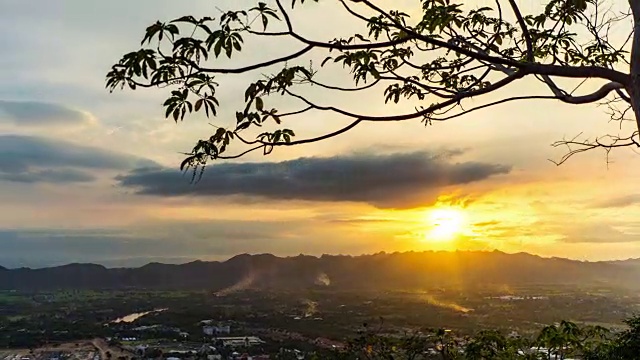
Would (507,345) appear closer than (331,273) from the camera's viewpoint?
Yes

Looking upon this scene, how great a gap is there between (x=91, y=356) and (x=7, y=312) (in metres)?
16.3

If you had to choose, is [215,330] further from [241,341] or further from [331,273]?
[331,273]

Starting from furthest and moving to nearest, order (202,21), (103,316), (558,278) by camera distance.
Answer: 1. (558,278)
2. (103,316)
3. (202,21)

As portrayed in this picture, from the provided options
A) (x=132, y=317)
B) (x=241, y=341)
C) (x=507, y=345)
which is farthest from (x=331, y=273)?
(x=507, y=345)

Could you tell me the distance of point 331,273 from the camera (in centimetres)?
5191

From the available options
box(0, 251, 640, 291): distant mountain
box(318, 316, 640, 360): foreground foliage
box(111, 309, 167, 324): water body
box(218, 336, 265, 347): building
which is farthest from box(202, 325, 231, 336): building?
box(318, 316, 640, 360): foreground foliage

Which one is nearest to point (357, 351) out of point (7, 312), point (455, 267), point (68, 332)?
point (68, 332)

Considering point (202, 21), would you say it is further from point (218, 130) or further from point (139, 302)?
point (139, 302)

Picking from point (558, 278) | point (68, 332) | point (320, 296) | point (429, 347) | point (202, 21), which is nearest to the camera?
point (202, 21)

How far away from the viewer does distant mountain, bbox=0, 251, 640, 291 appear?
48.7 meters

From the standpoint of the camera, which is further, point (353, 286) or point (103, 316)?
point (353, 286)

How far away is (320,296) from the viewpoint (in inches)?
1601

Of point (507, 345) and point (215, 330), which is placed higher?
point (507, 345)

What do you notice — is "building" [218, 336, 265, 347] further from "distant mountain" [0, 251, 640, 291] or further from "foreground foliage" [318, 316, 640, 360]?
"distant mountain" [0, 251, 640, 291]
